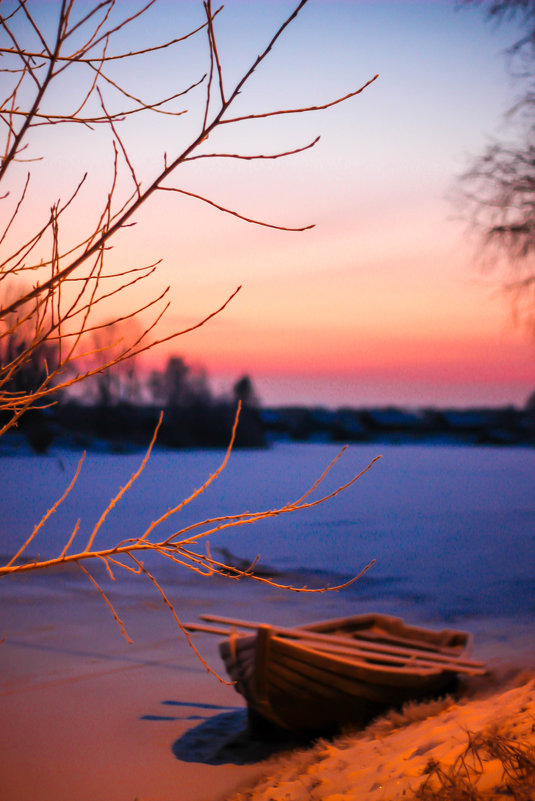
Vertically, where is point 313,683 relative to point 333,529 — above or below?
above

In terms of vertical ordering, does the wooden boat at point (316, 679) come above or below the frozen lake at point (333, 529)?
above

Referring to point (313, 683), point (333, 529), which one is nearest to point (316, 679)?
point (313, 683)

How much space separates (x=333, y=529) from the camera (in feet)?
61.2

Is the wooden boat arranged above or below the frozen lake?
above

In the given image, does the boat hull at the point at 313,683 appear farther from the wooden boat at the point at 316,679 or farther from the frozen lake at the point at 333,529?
the frozen lake at the point at 333,529

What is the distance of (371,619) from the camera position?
23.5 feet

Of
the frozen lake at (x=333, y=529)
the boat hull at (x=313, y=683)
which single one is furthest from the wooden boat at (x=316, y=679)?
the frozen lake at (x=333, y=529)

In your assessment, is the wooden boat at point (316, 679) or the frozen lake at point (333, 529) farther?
the frozen lake at point (333, 529)

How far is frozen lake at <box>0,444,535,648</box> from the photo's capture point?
38.2 feet

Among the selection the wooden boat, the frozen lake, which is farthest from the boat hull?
the frozen lake

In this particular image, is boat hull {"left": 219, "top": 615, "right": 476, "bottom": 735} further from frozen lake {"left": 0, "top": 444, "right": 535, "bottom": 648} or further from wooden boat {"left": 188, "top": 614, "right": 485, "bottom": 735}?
frozen lake {"left": 0, "top": 444, "right": 535, "bottom": 648}

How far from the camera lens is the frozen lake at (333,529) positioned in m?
11.6

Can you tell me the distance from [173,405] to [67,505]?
1655 centimetres

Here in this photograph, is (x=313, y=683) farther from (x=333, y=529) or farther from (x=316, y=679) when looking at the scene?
(x=333, y=529)
